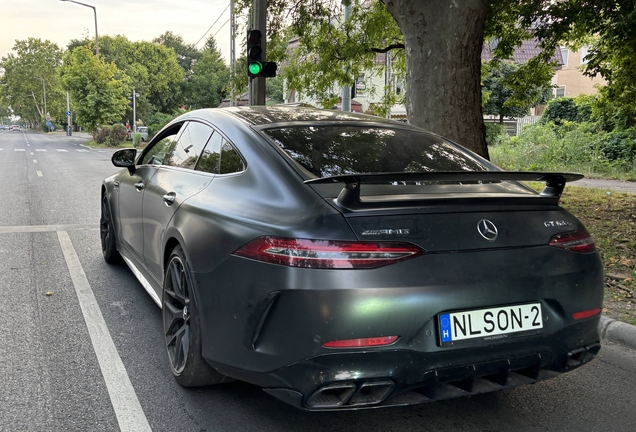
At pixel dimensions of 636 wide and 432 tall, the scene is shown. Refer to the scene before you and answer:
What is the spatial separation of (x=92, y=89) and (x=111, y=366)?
4342 cm

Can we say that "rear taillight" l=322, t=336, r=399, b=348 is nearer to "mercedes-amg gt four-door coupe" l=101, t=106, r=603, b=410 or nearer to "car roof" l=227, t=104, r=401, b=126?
"mercedes-amg gt four-door coupe" l=101, t=106, r=603, b=410

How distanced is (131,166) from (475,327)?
3398mm

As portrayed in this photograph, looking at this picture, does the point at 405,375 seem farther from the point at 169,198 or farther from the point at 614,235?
the point at 614,235

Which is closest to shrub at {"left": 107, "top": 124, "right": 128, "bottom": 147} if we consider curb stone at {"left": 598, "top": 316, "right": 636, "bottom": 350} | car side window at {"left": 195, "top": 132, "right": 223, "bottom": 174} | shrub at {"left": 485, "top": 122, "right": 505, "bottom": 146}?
shrub at {"left": 485, "top": 122, "right": 505, "bottom": 146}

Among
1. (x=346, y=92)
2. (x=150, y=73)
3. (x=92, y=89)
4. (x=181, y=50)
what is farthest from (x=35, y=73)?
Result: (x=346, y=92)

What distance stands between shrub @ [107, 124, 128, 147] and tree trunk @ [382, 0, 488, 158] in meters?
37.5

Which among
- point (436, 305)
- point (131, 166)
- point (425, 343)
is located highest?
point (131, 166)

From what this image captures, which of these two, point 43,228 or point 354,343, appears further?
point 43,228

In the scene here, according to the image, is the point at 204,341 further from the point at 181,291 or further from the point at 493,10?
the point at 493,10

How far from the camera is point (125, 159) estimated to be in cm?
501

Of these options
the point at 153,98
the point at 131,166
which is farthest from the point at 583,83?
the point at 153,98

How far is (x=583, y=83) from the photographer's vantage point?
41.0 metres

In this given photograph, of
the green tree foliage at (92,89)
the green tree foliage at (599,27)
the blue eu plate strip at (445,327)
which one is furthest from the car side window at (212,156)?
the green tree foliage at (92,89)

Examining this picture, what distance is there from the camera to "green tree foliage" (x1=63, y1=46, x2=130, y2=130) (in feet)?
140
